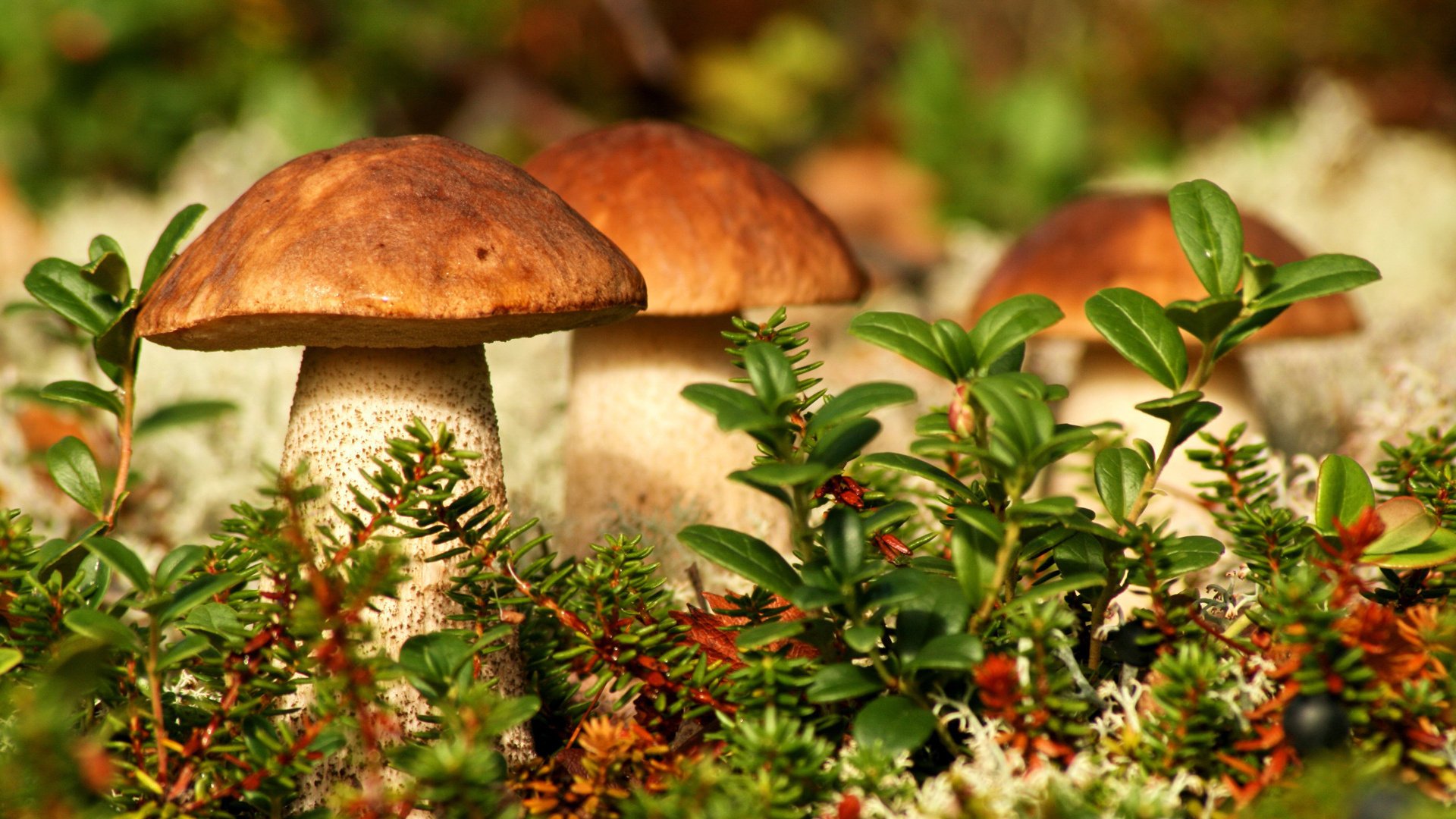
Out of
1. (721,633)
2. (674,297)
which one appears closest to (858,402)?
(721,633)


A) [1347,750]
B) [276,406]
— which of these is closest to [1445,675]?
[1347,750]

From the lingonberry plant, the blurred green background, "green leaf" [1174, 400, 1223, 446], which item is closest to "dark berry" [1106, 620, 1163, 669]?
the lingonberry plant

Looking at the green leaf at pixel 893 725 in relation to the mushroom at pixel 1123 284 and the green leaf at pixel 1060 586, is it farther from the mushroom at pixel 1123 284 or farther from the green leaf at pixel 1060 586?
the mushroom at pixel 1123 284

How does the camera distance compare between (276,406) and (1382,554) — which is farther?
(276,406)

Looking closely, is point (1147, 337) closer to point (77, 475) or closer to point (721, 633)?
point (721, 633)

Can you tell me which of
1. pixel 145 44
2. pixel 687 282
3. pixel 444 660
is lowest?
pixel 444 660

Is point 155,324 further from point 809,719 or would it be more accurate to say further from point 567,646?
point 809,719
